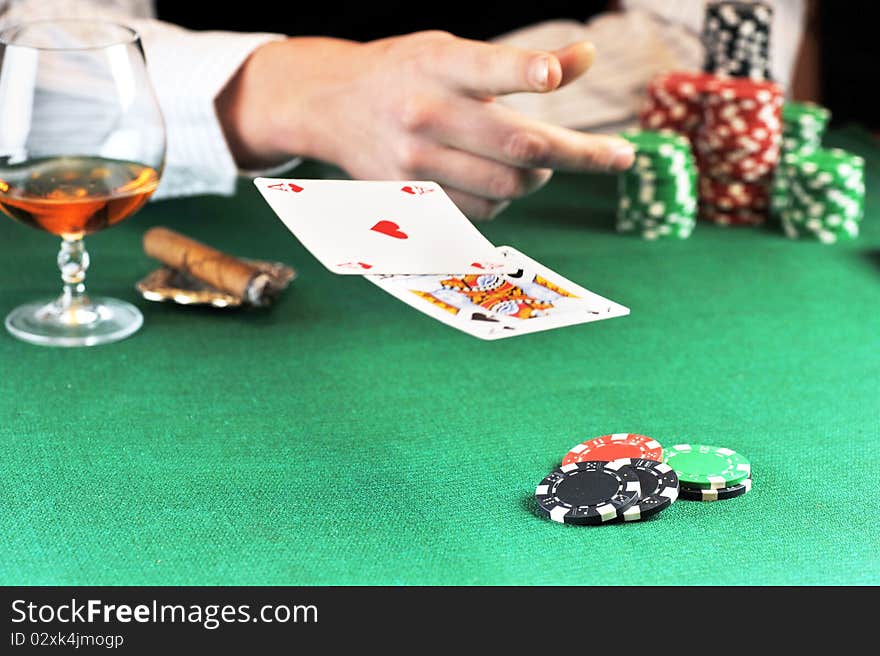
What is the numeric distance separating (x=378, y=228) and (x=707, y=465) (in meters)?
0.38

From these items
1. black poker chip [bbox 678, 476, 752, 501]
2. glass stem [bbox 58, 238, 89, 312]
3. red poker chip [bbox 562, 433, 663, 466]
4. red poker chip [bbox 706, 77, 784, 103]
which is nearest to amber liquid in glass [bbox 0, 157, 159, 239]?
glass stem [bbox 58, 238, 89, 312]

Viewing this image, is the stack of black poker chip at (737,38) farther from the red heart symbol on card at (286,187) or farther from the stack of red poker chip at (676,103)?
the red heart symbol on card at (286,187)

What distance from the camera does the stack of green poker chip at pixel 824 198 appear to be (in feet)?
6.26

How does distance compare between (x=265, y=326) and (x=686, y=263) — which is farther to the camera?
(x=686, y=263)

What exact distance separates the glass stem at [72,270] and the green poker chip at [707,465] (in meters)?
0.77

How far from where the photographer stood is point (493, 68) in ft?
4.77

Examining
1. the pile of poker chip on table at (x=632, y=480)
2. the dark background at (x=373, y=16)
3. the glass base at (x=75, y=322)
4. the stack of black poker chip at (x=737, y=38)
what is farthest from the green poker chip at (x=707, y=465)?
the dark background at (x=373, y=16)

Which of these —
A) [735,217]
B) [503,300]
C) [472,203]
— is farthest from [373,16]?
[503,300]

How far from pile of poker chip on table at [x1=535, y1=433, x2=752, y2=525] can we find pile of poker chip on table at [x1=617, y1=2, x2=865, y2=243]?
2.55ft

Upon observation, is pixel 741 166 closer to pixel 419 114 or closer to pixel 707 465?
pixel 419 114
